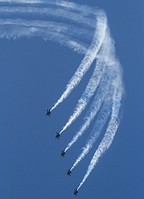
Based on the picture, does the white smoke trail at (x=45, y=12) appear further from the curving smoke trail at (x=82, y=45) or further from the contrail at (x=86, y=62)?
the contrail at (x=86, y=62)

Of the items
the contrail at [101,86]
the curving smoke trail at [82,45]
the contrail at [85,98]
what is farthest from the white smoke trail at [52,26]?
the contrail at [85,98]

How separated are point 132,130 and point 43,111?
21.9 inches

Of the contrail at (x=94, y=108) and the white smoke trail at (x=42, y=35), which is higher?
the white smoke trail at (x=42, y=35)

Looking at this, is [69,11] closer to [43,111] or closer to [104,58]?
[104,58]

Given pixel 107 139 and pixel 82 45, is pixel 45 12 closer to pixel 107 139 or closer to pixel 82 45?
pixel 82 45

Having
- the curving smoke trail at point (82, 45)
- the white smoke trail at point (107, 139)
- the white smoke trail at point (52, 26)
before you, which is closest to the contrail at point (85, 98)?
the curving smoke trail at point (82, 45)

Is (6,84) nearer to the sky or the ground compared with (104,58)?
nearer to the ground

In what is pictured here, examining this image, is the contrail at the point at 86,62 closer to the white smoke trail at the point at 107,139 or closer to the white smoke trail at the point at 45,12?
the white smoke trail at the point at 45,12

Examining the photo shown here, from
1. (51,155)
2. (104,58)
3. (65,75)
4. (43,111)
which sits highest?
(104,58)

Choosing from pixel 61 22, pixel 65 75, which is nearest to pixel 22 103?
pixel 65 75

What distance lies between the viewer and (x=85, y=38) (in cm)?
291

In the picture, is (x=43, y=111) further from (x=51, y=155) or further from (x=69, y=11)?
(x=69, y=11)

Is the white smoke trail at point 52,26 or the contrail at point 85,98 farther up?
the white smoke trail at point 52,26

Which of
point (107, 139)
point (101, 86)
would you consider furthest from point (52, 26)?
point (107, 139)
